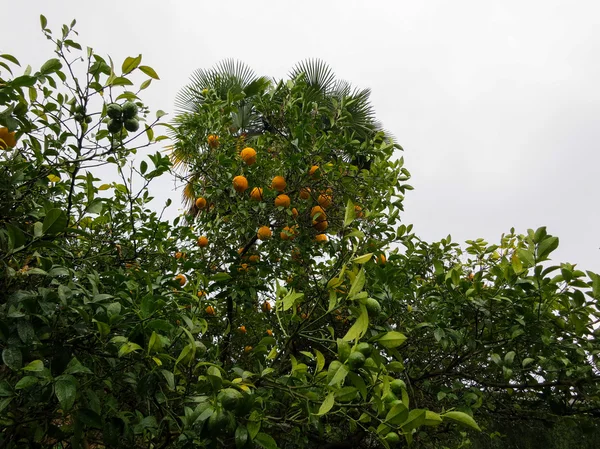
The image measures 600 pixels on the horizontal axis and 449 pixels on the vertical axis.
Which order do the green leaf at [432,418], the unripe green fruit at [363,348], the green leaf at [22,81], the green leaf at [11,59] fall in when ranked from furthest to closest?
the green leaf at [11,59]
the green leaf at [22,81]
the unripe green fruit at [363,348]
the green leaf at [432,418]

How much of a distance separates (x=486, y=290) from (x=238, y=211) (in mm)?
1048

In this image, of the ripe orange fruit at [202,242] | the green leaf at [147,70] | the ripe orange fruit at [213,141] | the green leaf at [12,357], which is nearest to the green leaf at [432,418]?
the green leaf at [12,357]

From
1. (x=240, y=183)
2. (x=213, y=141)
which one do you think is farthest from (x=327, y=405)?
(x=213, y=141)

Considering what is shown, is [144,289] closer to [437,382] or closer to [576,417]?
[437,382]

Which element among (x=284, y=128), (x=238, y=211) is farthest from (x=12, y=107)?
(x=284, y=128)

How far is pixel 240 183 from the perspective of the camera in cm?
181

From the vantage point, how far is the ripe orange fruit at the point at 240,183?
1.81 m

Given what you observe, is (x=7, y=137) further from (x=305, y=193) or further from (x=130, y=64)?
(x=305, y=193)

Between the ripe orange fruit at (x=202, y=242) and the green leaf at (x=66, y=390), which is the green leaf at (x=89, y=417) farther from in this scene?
the ripe orange fruit at (x=202, y=242)

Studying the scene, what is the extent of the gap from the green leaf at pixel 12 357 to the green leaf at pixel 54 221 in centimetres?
22

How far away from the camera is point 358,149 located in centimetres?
209

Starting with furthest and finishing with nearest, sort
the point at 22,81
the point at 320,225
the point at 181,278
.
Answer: the point at 320,225, the point at 181,278, the point at 22,81

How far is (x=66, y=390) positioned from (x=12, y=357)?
14 cm

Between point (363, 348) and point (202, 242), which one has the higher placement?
point (202, 242)
